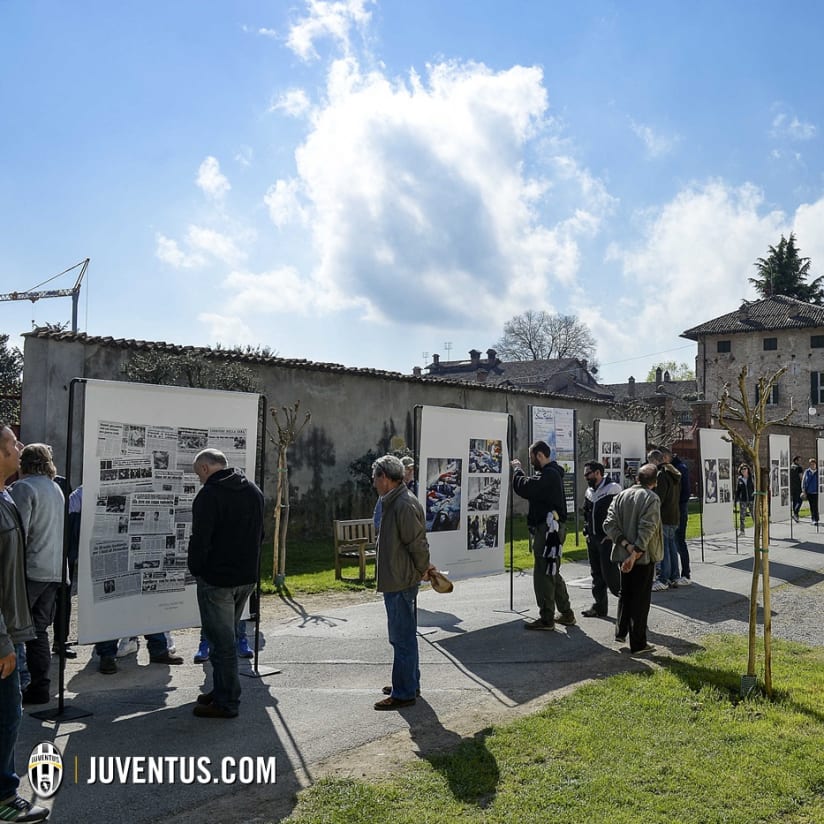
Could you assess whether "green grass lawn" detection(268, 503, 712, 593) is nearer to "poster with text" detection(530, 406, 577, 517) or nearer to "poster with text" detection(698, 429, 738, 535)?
"poster with text" detection(530, 406, 577, 517)

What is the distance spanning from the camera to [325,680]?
7062 mm

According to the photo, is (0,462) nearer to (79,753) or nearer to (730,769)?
(79,753)

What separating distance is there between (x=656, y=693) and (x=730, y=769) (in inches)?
59.9

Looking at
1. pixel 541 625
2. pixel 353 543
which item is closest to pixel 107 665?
pixel 541 625

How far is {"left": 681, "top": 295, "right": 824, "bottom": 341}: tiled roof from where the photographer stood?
49469 mm

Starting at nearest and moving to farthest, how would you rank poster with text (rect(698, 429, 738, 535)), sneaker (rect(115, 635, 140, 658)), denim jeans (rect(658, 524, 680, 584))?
sneaker (rect(115, 635, 140, 658)), denim jeans (rect(658, 524, 680, 584)), poster with text (rect(698, 429, 738, 535))

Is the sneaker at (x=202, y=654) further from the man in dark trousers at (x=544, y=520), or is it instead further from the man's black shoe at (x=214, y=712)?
the man in dark trousers at (x=544, y=520)

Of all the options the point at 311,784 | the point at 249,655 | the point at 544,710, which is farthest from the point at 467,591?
the point at 311,784

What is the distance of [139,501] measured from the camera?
6594mm

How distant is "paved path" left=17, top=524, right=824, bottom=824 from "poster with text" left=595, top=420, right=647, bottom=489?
4515 millimetres

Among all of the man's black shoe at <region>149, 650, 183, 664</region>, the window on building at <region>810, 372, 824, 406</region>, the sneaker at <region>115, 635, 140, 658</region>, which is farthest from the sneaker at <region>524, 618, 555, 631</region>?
the window on building at <region>810, 372, 824, 406</region>

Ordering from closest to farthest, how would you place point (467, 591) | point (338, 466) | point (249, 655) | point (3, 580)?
point (3, 580)
point (249, 655)
point (467, 591)
point (338, 466)

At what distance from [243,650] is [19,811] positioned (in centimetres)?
357

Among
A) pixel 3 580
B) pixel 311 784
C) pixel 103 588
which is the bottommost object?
pixel 311 784
